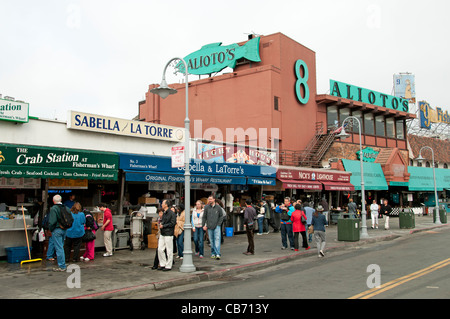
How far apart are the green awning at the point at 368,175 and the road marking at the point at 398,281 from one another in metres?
17.8

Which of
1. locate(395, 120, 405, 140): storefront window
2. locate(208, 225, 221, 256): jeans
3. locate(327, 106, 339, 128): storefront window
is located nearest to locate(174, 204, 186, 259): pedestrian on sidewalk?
locate(208, 225, 221, 256): jeans

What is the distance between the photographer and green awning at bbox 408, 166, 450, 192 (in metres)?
35.6

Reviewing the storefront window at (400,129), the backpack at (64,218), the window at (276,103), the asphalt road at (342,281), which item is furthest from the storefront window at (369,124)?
the backpack at (64,218)

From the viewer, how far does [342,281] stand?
9.31 metres

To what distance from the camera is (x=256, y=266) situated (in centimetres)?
1209

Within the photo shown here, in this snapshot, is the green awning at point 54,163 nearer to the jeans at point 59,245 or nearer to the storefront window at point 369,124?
the jeans at point 59,245

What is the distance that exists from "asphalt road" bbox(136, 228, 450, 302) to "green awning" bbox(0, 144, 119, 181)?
5.57 meters

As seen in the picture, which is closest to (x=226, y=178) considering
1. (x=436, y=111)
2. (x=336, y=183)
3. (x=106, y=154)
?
(x=106, y=154)

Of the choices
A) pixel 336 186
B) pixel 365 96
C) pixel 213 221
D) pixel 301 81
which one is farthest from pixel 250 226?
pixel 365 96

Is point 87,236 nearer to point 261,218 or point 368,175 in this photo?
point 261,218

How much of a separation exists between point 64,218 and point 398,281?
8608 mm

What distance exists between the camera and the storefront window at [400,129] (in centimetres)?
3853
